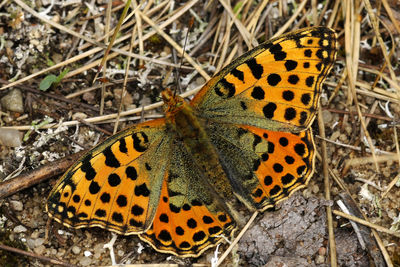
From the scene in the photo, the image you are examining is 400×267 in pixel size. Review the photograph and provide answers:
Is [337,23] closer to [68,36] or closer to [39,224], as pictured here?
[68,36]

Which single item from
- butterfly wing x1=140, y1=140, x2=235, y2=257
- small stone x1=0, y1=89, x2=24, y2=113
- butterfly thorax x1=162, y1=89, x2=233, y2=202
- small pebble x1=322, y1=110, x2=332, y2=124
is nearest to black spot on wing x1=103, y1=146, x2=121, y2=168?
butterfly wing x1=140, y1=140, x2=235, y2=257

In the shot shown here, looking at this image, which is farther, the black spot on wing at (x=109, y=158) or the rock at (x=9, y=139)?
the rock at (x=9, y=139)

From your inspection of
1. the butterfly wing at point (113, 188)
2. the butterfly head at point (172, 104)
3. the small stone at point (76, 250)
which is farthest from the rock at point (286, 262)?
the small stone at point (76, 250)

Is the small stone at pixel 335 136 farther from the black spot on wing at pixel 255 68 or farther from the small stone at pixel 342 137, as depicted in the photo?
the black spot on wing at pixel 255 68

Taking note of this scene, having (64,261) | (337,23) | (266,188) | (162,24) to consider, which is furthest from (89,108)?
(337,23)

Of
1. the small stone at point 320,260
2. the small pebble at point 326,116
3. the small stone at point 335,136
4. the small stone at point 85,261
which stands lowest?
the small stone at point 320,260

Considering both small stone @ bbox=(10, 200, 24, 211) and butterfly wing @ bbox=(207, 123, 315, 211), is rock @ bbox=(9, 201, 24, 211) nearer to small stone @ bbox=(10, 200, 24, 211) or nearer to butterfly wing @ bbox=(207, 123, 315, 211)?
small stone @ bbox=(10, 200, 24, 211)

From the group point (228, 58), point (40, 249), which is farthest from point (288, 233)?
point (40, 249)
